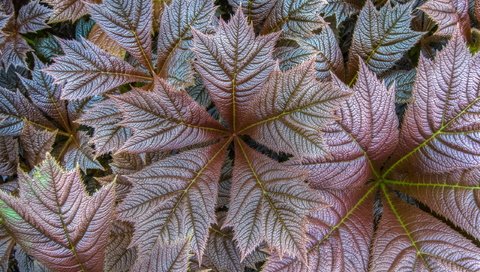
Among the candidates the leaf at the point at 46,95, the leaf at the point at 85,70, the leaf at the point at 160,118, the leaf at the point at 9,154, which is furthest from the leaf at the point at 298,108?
the leaf at the point at 9,154

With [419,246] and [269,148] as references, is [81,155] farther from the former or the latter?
[419,246]

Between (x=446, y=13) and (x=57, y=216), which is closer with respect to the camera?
(x=57, y=216)

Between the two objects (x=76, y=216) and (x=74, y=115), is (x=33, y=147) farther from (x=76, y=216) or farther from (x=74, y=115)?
(x=76, y=216)

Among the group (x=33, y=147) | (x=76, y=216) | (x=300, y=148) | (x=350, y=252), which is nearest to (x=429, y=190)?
(x=350, y=252)

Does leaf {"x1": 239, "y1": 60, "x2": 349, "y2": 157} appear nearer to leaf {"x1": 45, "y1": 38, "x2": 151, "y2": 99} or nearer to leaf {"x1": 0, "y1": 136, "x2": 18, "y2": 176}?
leaf {"x1": 45, "y1": 38, "x2": 151, "y2": 99}

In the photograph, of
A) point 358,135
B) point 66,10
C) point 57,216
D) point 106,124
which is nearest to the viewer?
point 57,216

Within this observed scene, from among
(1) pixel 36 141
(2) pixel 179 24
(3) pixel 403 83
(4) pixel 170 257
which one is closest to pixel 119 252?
(4) pixel 170 257
